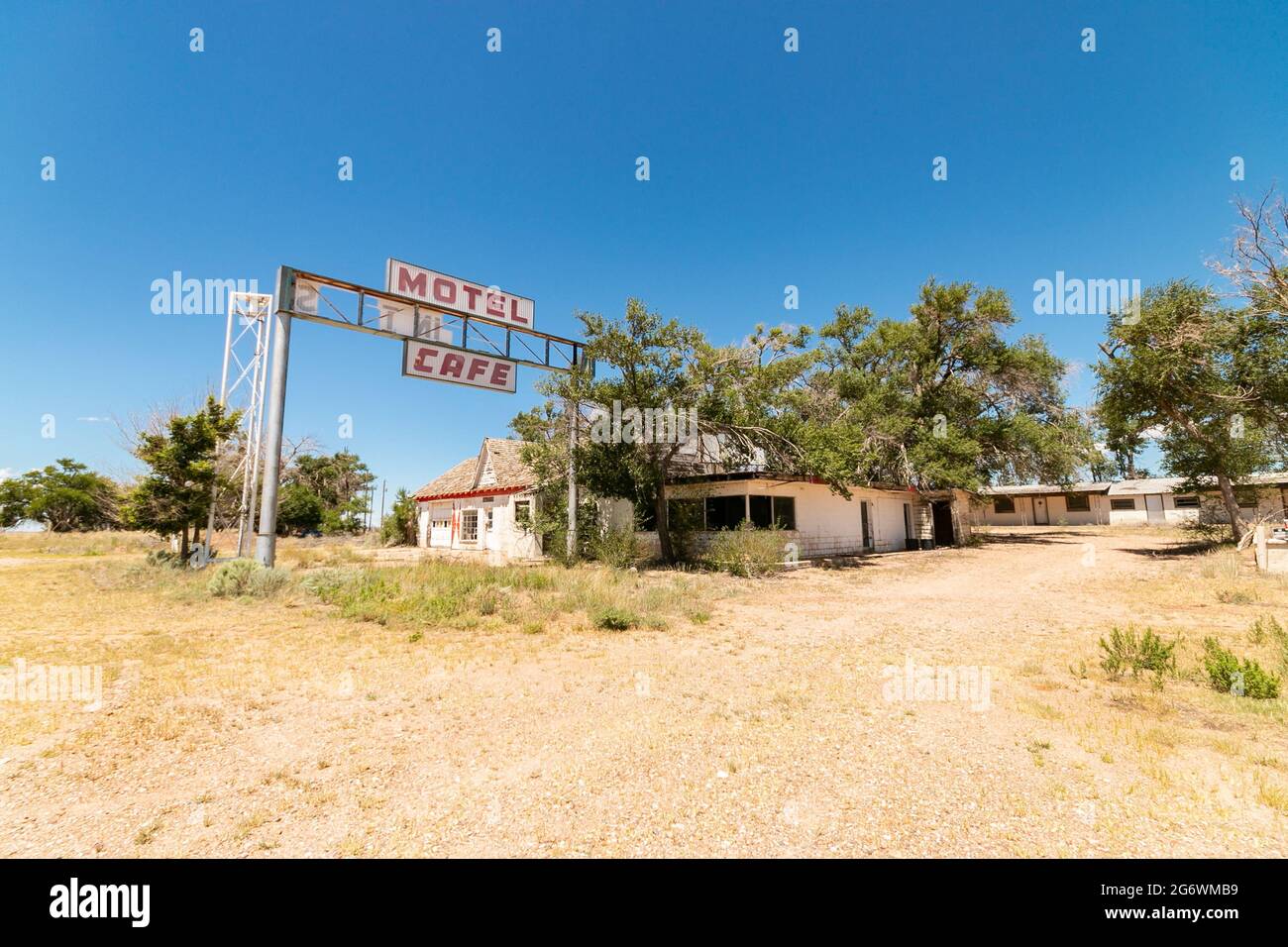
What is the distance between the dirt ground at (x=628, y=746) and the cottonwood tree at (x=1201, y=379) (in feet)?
44.2

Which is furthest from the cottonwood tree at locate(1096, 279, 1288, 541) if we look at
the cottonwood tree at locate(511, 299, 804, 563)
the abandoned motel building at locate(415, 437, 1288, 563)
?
the cottonwood tree at locate(511, 299, 804, 563)

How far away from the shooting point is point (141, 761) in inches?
150

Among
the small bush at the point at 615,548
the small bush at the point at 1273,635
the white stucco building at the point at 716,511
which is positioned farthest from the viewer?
the white stucco building at the point at 716,511

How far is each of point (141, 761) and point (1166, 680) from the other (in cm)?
949

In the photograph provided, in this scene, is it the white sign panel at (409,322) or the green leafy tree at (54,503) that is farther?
the green leafy tree at (54,503)

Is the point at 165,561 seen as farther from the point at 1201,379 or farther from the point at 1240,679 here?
the point at 1201,379

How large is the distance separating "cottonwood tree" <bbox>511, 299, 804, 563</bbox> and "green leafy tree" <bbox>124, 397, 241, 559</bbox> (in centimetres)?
873

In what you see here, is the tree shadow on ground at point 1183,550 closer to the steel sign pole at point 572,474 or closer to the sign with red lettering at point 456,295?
the steel sign pole at point 572,474

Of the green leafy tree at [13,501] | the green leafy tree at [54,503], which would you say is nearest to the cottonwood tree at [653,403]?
the green leafy tree at [54,503]

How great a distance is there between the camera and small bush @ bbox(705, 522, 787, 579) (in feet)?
51.2

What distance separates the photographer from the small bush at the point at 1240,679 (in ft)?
16.2

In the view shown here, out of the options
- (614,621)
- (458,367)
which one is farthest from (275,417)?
(614,621)

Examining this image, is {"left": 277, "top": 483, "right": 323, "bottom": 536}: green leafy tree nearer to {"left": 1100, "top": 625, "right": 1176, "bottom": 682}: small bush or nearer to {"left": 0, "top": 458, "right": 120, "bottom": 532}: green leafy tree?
{"left": 0, "top": 458, "right": 120, "bottom": 532}: green leafy tree
